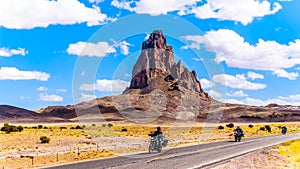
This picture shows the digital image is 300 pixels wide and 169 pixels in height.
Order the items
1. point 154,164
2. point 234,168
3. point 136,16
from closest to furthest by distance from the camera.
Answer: point 234,168 < point 154,164 < point 136,16

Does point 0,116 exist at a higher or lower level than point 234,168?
higher

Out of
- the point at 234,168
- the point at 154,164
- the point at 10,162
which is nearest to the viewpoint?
the point at 234,168

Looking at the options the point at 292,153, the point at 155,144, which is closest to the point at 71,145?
the point at 155,144

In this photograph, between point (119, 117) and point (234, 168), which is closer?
point (234, 168)

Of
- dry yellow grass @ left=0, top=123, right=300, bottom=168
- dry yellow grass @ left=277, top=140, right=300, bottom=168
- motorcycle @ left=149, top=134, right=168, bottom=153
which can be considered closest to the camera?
dry yellow grass @ left=277, top=140, right=300, bottom=168

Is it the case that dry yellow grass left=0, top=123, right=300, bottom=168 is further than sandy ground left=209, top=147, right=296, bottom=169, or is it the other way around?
dry yellow grass left=0, top=123, right=300, bottom=168

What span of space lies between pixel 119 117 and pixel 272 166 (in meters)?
170

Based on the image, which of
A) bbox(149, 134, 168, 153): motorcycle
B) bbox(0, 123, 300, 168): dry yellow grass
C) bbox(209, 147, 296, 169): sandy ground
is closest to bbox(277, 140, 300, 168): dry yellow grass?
bbox(209, 147, 296, 169): sandy ground

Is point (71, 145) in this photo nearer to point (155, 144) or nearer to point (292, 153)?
point (155, 144)

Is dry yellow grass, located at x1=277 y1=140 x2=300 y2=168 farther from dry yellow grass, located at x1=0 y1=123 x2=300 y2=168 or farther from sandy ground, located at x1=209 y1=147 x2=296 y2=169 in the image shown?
dry yellow grass, located at x1=0 y1=123 x2=300 y2=168

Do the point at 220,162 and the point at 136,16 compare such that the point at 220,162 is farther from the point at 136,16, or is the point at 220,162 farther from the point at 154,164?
the point at 136,16

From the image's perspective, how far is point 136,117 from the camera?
521 feet

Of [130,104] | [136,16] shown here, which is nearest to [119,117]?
[130,104]

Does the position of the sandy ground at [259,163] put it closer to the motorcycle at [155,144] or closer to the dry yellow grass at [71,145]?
the motorcycle at [155,144]
